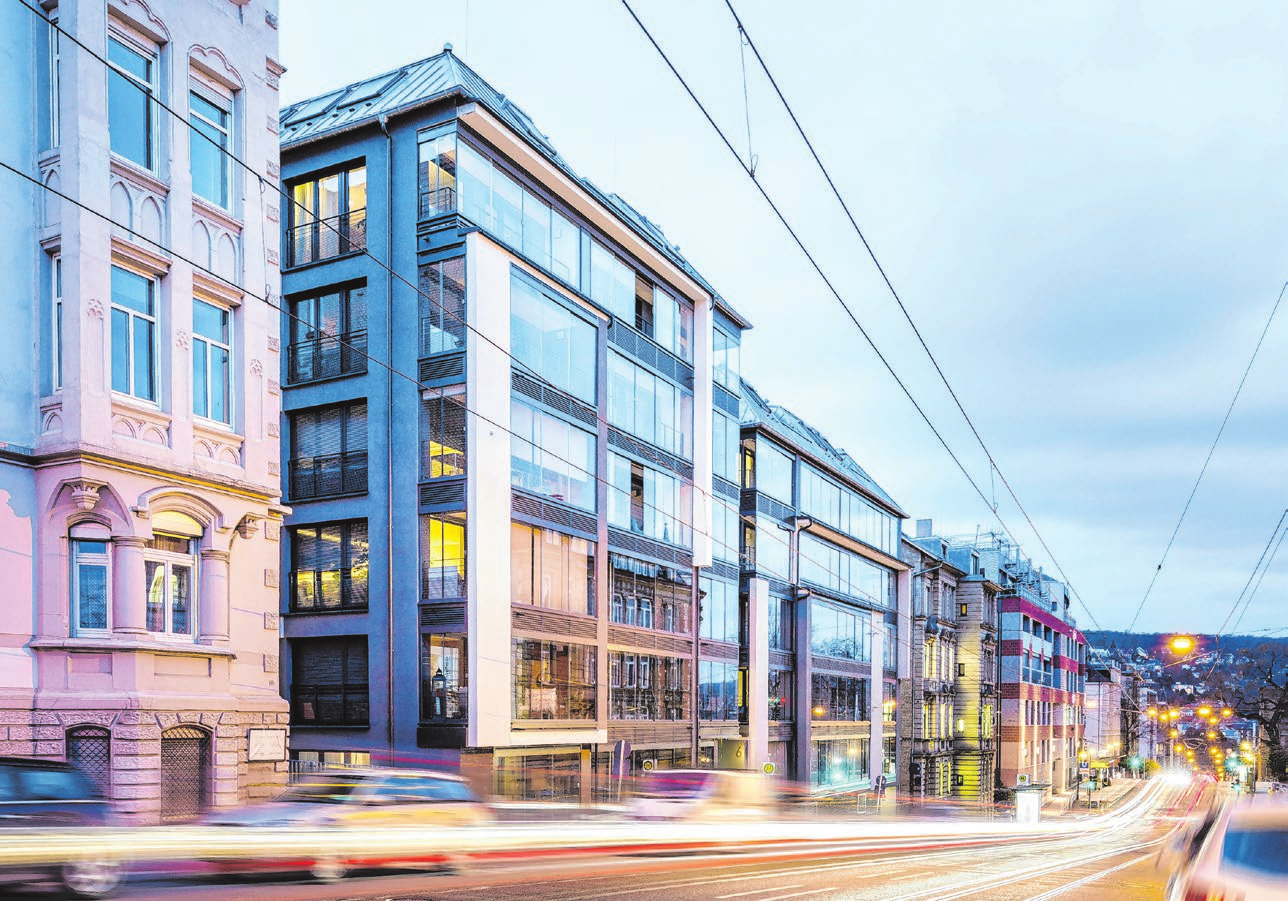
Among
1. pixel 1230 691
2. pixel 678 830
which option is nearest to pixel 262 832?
pixel 678 830

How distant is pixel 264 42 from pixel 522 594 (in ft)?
44.2

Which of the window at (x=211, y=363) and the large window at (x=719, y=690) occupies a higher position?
the window at (x=211, y=363)

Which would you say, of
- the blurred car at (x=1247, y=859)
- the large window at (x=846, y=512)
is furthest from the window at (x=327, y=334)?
the blurred car at (x=1247, y=859)

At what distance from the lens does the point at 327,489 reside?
29.3m

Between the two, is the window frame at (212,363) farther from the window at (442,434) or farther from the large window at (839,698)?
the large window at (839,698)

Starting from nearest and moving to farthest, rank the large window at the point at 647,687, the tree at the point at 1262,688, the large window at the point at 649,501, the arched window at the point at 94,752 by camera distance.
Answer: the arched window at the point at 94,752 < the large window at the point at 647,687 < the large window at the point at 649,501 < the tree at the point at 1262,688

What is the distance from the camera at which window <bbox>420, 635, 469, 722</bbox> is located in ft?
87.9

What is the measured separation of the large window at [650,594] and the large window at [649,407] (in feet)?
12.6

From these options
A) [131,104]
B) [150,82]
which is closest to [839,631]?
[150,82]

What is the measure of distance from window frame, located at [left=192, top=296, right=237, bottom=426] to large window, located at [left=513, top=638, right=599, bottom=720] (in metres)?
9.94

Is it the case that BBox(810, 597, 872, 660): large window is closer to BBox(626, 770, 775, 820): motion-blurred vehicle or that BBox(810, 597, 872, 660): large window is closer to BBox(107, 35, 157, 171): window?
BBox(626, 770, 775, 820): motion-blurred vehicle

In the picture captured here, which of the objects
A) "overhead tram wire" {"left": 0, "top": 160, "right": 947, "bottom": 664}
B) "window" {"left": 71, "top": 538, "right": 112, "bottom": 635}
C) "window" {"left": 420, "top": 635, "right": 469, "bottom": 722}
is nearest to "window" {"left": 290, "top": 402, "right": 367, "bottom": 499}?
"overhead tram wire" {"left": 0, "top": 160, "right": 947, "bottom": 664}

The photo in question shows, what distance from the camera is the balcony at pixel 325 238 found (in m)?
29.3

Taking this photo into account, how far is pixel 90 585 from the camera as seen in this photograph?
712 inches
